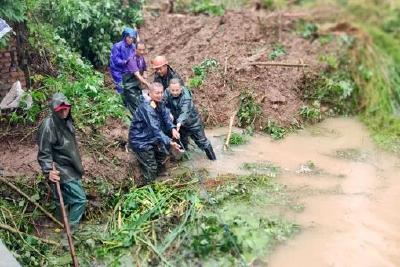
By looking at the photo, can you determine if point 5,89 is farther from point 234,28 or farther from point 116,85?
Result: point 234,28

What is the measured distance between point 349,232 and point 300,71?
188 inches

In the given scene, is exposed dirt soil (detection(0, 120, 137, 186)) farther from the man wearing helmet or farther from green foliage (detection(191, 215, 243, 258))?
green foliage (detection(191, 215, 243, 258))

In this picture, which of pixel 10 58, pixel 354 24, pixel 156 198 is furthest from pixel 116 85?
pixel 354 24

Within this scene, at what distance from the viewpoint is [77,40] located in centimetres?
1129

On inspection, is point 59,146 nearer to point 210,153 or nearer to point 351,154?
point 210,153

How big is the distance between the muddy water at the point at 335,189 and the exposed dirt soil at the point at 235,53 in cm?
66

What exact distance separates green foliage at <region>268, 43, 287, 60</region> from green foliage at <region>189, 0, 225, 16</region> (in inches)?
79.6

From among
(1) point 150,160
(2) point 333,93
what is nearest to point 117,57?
(1) point 150,160

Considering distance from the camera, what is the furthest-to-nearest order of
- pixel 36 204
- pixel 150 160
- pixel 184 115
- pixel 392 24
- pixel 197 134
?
1. pixel 392 24
2. pixel 197 134
3. pixel 184 115
4. pixel 150 160
5. pixel 36 204

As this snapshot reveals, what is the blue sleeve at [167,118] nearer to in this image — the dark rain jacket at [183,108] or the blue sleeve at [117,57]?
the dark rain jacket at [183,108]

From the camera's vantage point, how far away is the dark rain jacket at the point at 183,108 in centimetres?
819

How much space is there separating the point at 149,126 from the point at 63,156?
141 cm

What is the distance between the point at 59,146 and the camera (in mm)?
6555

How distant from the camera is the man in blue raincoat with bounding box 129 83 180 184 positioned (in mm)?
7598
